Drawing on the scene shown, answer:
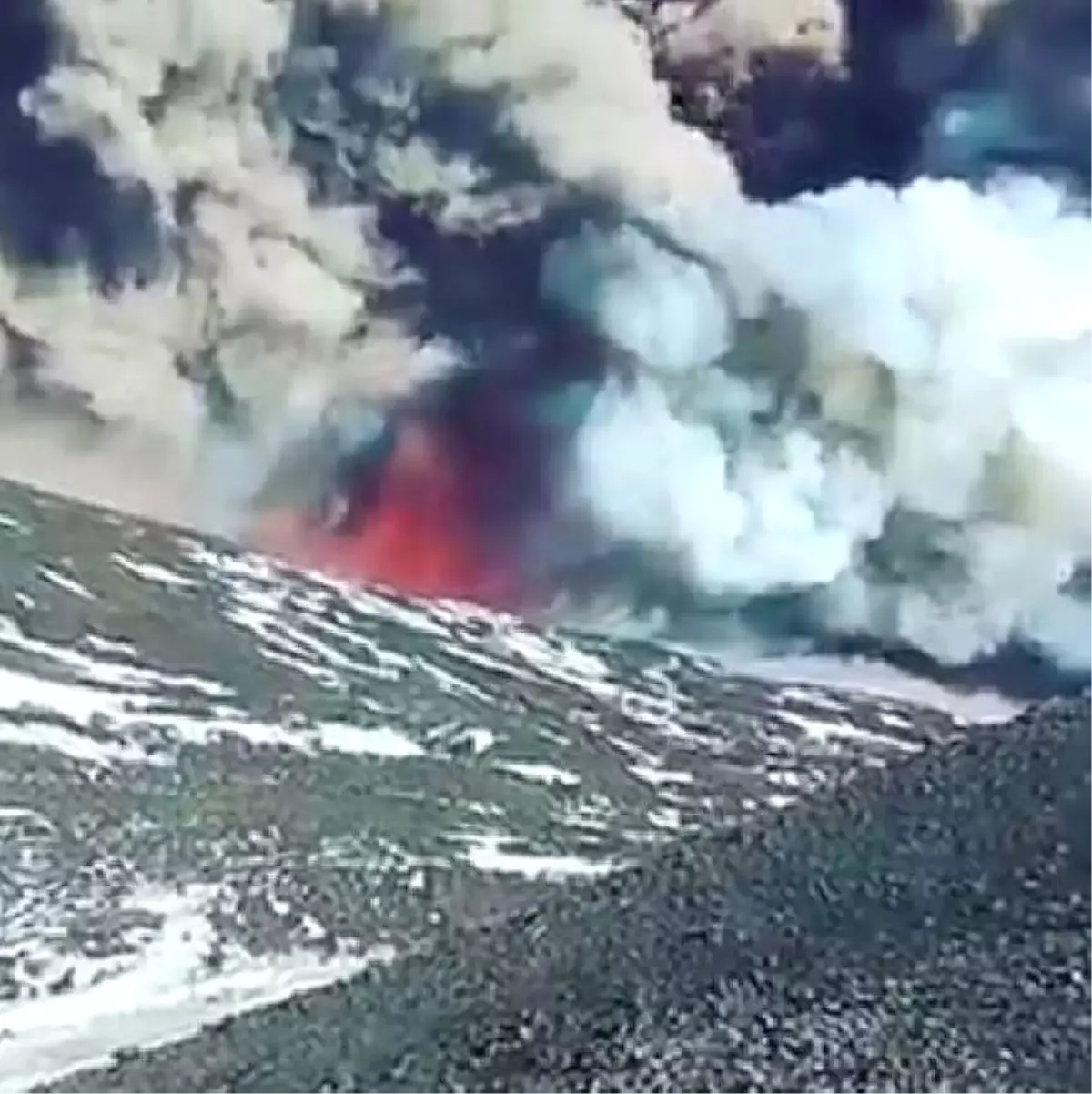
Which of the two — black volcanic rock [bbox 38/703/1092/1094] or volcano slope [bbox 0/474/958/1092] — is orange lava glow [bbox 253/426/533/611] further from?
black volcanic rock [bbox 38/703/1092/1094]

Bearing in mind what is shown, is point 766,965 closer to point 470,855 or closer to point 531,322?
point 470,855

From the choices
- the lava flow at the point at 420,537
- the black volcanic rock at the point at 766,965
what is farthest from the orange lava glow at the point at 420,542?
the black volcanic rock at the point at 766,965

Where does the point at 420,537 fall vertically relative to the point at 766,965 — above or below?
above

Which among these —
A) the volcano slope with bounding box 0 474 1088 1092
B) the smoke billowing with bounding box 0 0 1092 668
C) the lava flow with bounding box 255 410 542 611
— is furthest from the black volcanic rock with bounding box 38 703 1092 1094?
the lava flow with bounding box 255 410 542 611

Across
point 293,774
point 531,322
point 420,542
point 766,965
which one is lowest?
point 766,965

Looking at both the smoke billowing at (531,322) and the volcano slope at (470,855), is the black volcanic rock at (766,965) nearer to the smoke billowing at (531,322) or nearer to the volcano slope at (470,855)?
the volcano slope at (470,855)

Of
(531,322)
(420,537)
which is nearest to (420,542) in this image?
(420,537)

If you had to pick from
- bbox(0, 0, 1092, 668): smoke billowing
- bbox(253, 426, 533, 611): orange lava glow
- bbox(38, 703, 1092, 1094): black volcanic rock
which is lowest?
bbox(38, 703, 1092, 1094): black volcanic rock

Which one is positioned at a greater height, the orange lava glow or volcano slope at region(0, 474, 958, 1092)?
the orange lava glow
